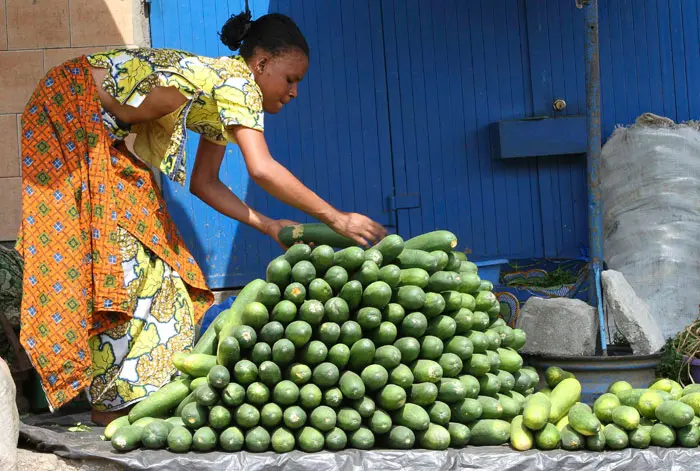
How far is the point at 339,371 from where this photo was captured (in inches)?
128

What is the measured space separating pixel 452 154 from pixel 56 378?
283 centimetres

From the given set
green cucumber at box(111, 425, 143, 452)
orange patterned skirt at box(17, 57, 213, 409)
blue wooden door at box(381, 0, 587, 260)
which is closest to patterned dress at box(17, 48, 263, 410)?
orange patterned skirt at box(17, 57, 213, 409)

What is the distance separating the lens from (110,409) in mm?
3787

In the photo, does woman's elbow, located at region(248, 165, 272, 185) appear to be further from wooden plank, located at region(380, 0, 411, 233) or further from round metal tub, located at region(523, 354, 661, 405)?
wooden plank, located at region(380, 0, 411, 233)

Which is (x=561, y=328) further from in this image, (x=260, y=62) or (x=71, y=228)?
(x=71, y=228)

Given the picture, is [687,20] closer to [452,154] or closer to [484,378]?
[452,154]

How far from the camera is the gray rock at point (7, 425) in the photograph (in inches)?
124

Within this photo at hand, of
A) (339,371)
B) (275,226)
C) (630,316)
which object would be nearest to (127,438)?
(339,371)

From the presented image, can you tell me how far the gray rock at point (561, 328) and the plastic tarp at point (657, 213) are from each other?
77cm

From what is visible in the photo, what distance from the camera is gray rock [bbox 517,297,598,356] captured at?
4465mm

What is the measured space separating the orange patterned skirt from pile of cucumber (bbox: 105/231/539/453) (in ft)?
1.32

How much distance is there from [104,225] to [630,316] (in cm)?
256

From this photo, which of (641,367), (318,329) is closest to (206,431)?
(318,329)

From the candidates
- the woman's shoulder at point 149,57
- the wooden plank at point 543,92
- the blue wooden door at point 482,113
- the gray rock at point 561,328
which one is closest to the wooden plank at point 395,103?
the blue wooden door at point 482,113
